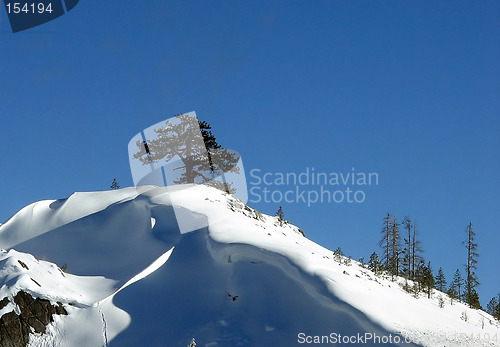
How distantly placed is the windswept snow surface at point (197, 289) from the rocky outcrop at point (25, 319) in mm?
214

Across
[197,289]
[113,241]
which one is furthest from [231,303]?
[113,241]

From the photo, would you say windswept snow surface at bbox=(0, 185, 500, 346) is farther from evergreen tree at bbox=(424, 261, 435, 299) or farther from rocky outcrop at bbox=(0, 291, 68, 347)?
evergreen tree at bbox=(424, 261, 435, 299)

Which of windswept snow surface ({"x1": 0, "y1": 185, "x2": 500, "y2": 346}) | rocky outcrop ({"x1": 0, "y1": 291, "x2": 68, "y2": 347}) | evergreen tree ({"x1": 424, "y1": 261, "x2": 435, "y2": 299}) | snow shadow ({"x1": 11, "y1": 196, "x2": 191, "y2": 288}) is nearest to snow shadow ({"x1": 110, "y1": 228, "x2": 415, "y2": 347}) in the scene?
windswept snow surface ({"x1": 0, "y1": 185, "x2": 500, "y2": 346})

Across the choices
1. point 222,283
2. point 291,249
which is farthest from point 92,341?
point 291,249

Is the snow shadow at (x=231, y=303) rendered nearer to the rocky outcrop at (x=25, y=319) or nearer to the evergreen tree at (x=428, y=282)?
the rocky outcrop at (x=25, y=319)

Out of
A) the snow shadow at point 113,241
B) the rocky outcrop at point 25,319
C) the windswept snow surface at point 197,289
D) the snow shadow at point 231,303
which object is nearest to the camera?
the rocky outcrop at point 25,319

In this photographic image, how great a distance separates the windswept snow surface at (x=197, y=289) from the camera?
16266mm

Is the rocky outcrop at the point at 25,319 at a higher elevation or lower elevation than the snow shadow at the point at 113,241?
lower

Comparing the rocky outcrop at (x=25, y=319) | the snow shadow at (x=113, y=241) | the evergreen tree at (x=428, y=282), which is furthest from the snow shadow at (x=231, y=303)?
the evergreen tree at (x=428, y=282)

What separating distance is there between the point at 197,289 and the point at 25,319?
17.8 ft

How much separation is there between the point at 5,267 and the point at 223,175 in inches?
710

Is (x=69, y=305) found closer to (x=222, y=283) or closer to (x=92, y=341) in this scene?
(x=92, y=341)

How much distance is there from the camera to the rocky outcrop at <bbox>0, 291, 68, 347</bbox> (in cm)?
1573

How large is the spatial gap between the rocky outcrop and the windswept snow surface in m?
0.21
